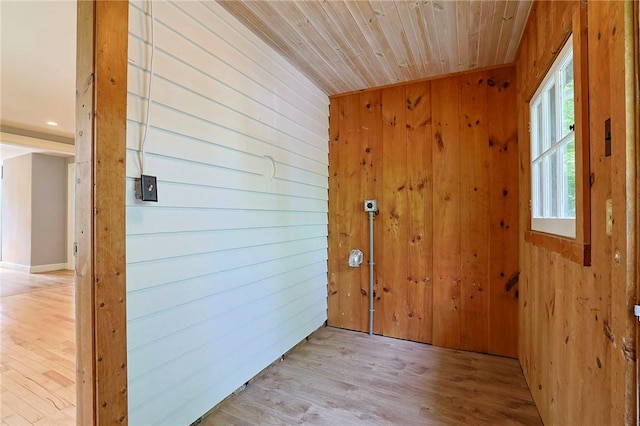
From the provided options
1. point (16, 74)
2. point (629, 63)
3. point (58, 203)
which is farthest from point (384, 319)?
point (58, 203)

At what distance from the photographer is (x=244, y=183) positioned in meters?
2.05

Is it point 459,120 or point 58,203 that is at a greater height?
point 459,120

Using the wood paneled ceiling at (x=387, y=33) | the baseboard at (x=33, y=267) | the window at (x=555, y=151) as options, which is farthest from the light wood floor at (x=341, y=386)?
the baseboard at (x=33, y=267)

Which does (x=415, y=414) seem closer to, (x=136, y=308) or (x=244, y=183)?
(x=136, y=308)

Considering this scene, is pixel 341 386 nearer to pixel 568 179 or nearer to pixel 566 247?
pixel 566 247

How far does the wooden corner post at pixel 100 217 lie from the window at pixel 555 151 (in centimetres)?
197

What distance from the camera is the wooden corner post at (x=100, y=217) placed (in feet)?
3.87

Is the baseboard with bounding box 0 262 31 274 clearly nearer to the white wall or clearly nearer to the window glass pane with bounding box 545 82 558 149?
the white wall

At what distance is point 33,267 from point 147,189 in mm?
7098

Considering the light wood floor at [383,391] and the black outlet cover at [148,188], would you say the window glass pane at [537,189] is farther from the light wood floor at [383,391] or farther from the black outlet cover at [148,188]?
the black outlet cover at [148,188]

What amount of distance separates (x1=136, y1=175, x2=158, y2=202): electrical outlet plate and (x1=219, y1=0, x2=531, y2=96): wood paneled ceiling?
125 cm

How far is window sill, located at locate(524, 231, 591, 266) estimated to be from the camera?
106 centimetres

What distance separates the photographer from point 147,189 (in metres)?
1.37

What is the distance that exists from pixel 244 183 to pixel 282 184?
1.56ft
